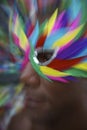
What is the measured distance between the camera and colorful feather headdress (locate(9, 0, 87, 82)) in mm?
741

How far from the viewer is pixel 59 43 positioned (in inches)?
29.5

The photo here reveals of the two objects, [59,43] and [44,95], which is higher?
[59,43]

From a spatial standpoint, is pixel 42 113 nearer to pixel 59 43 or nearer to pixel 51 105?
pixel 51 105

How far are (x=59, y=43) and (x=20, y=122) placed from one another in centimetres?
22

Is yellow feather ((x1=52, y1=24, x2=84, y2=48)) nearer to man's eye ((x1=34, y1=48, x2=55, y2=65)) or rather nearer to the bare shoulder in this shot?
man's eye ((x1=34, y1=48, x2=55, y2=65))

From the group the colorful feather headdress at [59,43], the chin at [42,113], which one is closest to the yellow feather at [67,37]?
the colorful feather headdress at [59,43]

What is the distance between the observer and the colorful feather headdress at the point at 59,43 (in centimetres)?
74

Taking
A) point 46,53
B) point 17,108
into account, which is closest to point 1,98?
point 17,108

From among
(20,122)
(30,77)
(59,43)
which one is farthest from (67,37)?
(20,122)

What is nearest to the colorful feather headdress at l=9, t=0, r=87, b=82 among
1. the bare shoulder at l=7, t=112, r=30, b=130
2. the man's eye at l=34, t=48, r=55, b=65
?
the man's eye at l=34, t=48, r=55, b=65

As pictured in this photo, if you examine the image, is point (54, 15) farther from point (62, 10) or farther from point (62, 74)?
point (62, 74)

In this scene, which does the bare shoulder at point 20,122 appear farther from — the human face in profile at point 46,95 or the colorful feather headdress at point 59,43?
the colorful feather headdress at point 59,43

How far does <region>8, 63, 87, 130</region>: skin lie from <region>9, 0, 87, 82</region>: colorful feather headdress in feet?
0.07

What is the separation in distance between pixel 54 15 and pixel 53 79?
157mm
